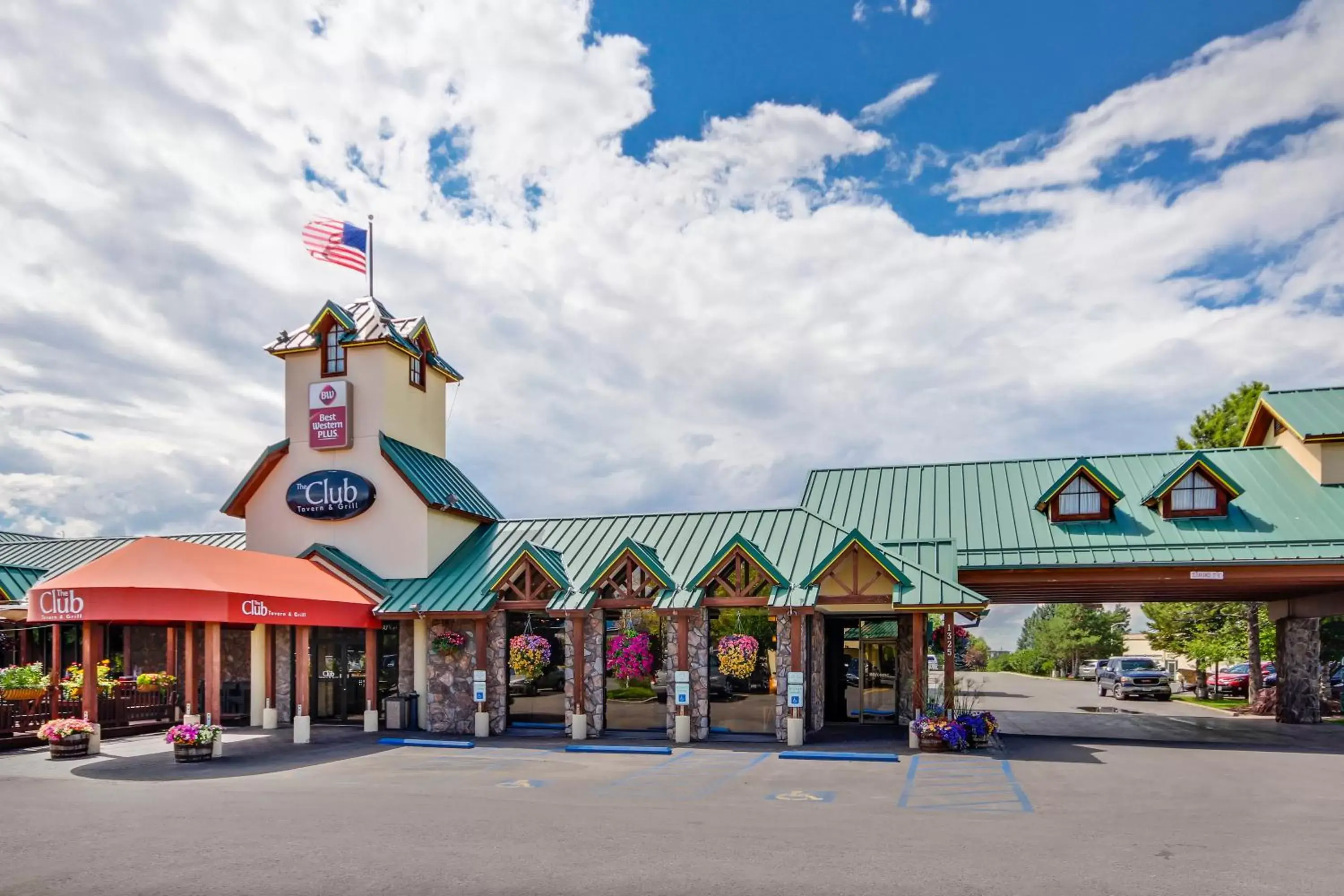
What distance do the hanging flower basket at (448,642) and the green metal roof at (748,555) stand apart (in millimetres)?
6190

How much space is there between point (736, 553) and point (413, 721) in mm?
9636

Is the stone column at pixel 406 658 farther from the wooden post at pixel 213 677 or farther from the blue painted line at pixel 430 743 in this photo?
the wooden post at pixel 213 677

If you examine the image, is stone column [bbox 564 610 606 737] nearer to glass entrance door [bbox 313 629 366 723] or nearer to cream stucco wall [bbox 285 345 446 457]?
glass entrance door [bbox 313 629 366 723]

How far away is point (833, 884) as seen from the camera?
945 cm

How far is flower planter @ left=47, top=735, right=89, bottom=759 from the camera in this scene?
18.9 metres

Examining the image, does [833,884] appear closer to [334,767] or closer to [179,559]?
[334,767]

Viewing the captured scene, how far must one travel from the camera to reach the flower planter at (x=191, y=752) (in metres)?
18.0

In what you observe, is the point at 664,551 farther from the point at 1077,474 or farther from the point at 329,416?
the point at 1077,474

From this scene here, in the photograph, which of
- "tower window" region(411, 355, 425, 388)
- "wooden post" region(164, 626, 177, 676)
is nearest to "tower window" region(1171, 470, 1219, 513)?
"tower window" region(411, 355, 425, 388)

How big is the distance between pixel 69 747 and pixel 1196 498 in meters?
25.9

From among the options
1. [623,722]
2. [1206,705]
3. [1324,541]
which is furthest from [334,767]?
[1206,705]

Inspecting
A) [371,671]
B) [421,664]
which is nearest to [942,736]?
Answer: [421,664]

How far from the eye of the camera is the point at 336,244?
25.6 m

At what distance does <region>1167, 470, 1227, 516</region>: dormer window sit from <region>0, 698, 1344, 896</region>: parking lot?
6083 mm
